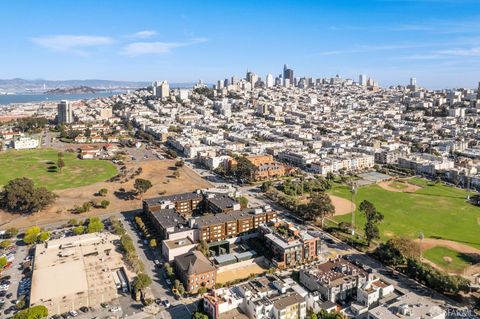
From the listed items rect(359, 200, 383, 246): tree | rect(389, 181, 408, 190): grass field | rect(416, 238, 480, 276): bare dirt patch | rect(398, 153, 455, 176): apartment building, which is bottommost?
rect(416, 238, 480, 276): bare dirt patch

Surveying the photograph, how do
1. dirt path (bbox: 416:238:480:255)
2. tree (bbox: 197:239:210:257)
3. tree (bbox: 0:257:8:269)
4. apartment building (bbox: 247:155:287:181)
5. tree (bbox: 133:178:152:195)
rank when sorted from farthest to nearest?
1. apartment building (bbox: 247:155:287:181)
2. tree (bbox: 133:178:152:195)
3. dirt path (bbox: 416:238:480:255)
4. tree (bbox: 197:239:210:257)
5. tree (bbox: 0:257:8:269)

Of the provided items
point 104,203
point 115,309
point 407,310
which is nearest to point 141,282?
point 115,309

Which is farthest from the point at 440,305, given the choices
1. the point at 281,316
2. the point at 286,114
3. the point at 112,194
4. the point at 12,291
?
the point at 286,114

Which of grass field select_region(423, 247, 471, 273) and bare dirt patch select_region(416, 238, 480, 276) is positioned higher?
bare dirt patch select_region(416, 238, 480, 276)

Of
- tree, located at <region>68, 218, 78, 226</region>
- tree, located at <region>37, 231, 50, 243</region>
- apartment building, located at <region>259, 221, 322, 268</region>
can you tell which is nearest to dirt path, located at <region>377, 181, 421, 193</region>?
apartment building, located at <region>259, 221, 322, 268</region>

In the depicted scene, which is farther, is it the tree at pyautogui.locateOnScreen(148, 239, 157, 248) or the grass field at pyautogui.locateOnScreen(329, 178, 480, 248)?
the grass field at pyautogui.locateOnScreen(329, 178, 480, 248)

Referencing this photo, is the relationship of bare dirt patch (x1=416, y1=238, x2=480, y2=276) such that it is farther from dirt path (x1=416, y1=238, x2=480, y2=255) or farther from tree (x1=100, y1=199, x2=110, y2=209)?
tree (x1=100, y1=199, x2=110, y2=209)
